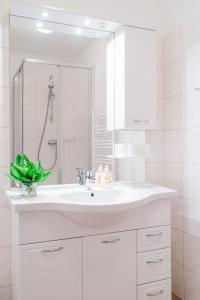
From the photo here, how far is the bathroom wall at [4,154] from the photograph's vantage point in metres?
1.80

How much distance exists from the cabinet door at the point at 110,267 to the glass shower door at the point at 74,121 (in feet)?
1.82

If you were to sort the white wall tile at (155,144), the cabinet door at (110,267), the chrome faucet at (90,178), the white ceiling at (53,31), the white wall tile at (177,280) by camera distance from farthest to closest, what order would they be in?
the white wall tile at (155,144)
the white wall tile at (177,280)
the chrome faucet at (90,178)
the white ceiling at (53,31)
the cabinet door at (110,267)

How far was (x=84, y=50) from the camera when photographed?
207cm

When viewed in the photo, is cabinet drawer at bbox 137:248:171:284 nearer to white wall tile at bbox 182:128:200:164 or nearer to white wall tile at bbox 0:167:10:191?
white wall tile at bbox 182:128:200:164

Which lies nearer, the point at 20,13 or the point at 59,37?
the point at 20,13

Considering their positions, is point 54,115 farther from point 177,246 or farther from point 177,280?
point 177,280

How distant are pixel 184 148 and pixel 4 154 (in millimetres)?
1264

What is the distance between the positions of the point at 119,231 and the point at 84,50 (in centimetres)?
128

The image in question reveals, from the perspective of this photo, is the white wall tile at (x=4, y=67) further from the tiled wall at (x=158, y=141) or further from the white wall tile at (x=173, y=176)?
the white wall tile at (x=173, y=176)

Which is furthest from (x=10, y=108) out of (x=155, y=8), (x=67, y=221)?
(x=155, y=8)

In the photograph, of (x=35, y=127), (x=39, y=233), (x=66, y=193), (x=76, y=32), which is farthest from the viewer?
(x=76, y=32)

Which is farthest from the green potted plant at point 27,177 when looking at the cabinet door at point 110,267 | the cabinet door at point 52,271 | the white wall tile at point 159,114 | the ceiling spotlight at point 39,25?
the white wall tile at point 159,114

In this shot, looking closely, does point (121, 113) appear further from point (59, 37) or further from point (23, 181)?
point (23, 181)

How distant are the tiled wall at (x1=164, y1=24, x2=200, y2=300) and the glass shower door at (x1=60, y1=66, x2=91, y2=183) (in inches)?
25.9
